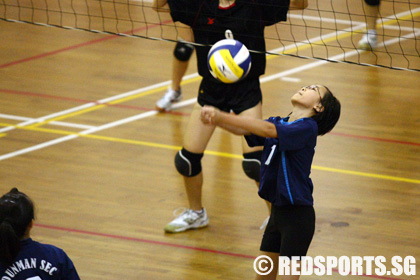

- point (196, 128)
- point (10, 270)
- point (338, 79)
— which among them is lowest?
point (338, 79)

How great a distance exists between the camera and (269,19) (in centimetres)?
546

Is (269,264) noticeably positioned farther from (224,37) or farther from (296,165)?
(224,37)

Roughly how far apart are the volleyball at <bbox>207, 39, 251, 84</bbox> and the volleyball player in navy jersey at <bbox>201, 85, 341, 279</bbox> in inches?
22.4

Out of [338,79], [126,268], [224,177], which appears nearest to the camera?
[126,268]

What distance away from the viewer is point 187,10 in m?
5.53

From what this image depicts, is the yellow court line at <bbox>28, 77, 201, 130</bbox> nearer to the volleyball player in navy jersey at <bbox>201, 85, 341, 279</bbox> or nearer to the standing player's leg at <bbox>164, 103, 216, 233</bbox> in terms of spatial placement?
the standing player's leg at <bbox>164, 103, 216, 233</bbox>

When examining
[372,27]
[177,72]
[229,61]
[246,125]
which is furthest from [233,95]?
[372,27]

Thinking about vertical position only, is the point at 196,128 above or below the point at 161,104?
above

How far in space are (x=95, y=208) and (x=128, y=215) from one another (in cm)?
28

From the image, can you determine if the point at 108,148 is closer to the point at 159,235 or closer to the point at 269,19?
the point at 159,235

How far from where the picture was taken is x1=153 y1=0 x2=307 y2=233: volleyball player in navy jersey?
17.8 feet

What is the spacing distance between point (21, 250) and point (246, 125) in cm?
115

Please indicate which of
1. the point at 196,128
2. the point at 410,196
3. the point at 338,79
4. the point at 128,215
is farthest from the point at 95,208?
the point at 338,79

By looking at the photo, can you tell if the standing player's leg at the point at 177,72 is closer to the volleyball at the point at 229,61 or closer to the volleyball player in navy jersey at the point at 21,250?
the volleyball at the point at 229,61
